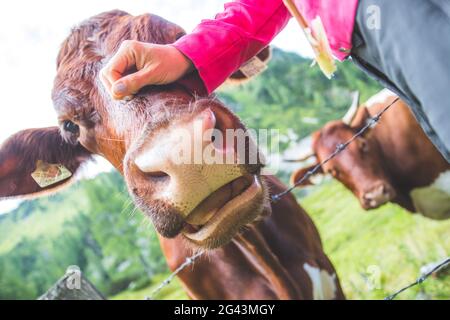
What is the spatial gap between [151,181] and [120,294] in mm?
994

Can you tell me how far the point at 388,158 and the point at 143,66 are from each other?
1309 mm

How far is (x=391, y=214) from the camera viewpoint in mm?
1754

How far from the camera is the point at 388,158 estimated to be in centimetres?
189

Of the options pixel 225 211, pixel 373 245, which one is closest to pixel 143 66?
pixel 225 211

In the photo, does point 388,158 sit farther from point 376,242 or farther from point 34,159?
point 34,159

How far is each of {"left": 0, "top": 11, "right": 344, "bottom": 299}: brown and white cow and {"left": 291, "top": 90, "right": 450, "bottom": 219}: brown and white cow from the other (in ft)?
1.04

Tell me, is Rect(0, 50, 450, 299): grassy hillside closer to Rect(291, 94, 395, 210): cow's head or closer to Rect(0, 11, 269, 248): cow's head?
Rect(291, 94, 395, 210): cow's head

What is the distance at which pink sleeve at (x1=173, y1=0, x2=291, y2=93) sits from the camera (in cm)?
82

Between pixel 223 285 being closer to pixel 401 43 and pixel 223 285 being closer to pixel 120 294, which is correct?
pixel 120 294

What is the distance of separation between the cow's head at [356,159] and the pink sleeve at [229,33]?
1011 mm

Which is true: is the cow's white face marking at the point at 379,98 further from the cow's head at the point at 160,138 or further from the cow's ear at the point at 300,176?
the cow's head at the point at 160,138

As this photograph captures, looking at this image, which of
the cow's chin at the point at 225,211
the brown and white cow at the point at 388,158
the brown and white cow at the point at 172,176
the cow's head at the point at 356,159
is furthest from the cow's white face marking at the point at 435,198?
the cow's chin at the point at 225,211

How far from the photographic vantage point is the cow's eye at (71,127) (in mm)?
1177
